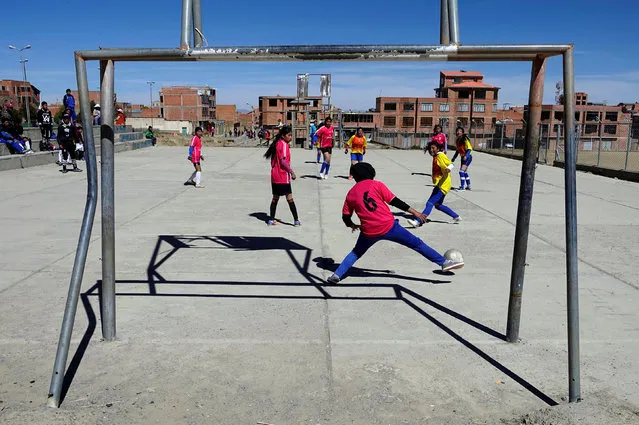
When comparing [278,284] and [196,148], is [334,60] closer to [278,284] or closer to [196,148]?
[278,284]

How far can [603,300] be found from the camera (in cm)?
566

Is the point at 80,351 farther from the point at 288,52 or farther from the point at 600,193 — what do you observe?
the point at 600,193

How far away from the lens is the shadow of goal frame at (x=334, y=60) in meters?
3.59

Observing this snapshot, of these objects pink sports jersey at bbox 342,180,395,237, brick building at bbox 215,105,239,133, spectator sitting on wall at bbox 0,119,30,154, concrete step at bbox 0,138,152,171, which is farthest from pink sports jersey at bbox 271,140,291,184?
brick building at bbox 215,105,239,133

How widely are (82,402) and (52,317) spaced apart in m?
1.74

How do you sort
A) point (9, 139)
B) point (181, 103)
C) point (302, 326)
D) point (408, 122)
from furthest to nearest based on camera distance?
point (181, 103), point (408, 122), point (9, 139), point (302, 326)

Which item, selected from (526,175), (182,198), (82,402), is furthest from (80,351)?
(182,198)

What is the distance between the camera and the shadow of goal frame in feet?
11.8

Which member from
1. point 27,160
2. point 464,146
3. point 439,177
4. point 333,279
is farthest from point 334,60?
point 27,160

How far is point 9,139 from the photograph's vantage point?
19.3 m

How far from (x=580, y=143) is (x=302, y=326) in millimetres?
34000

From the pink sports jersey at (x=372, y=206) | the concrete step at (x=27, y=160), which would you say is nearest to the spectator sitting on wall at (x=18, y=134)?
the concrete step at (x=27, y=160)

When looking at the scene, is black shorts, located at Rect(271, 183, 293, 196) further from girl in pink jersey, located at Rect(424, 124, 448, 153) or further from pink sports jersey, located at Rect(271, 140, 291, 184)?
girl in pink jersey, located at Rect(424, 124, 448, 153)

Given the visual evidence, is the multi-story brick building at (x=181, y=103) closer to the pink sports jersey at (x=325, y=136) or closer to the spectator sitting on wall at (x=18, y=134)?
the spectator sitting on wall at (x=18, y=134)
